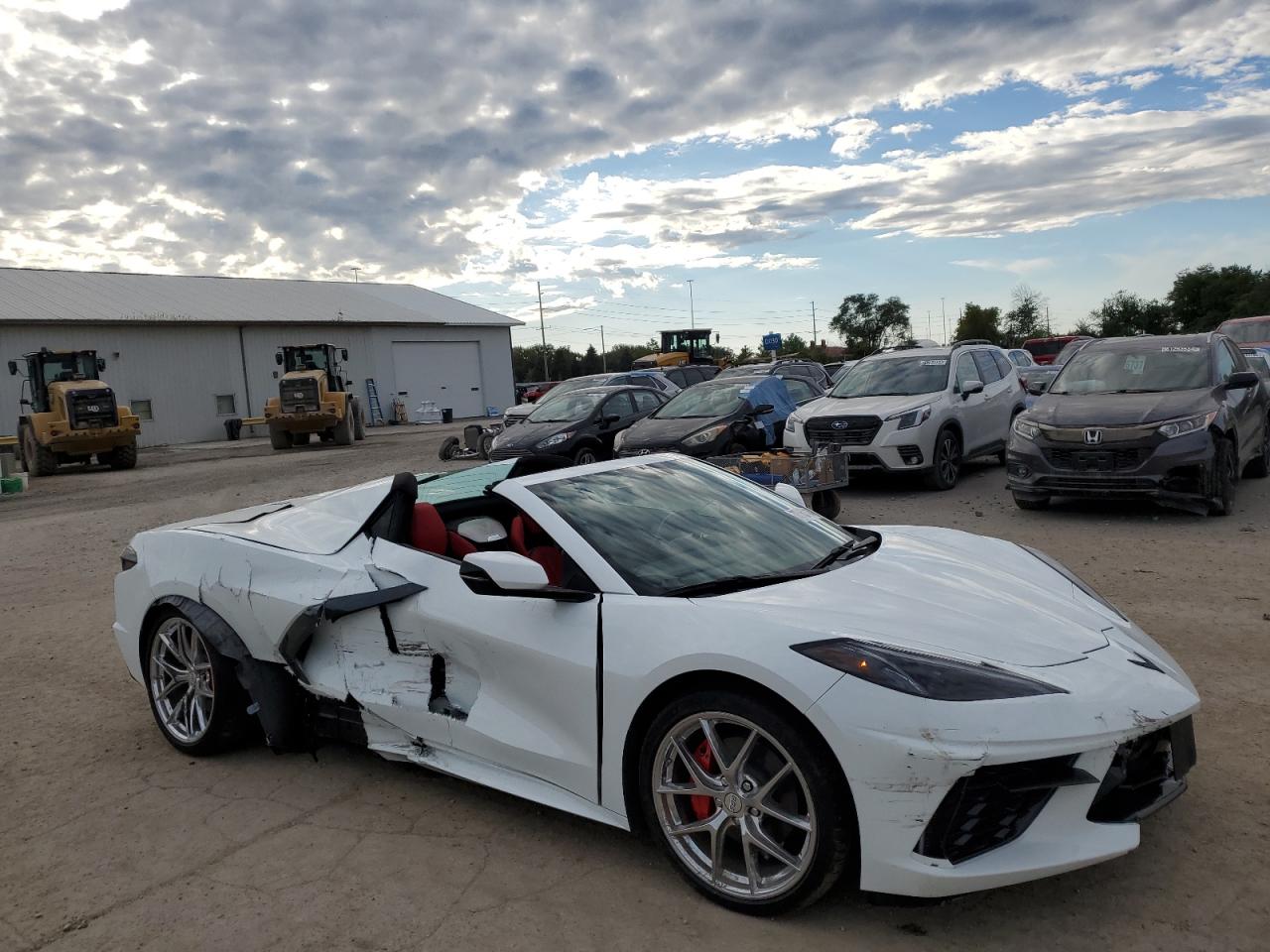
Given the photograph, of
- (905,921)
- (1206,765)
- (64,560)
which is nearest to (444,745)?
(905,921)

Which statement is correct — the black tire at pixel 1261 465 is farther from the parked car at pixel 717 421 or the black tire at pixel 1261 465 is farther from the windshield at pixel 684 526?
the windshield at pixel 684 526

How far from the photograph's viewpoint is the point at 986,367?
13281mm

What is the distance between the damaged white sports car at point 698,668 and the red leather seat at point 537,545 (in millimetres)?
15

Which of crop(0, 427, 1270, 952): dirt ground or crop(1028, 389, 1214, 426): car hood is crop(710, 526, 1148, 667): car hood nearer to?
crop(0, 427, 1270, 952): dirt ground

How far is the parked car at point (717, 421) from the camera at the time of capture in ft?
40.0

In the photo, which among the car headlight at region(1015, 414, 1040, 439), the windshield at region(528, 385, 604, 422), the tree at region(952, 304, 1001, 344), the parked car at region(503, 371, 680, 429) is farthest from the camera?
the tree at region(952, 304, 1001, 344)

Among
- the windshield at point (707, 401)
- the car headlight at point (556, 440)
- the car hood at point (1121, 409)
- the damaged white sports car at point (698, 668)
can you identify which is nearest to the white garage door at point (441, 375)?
the car headlight at point (556, 440)

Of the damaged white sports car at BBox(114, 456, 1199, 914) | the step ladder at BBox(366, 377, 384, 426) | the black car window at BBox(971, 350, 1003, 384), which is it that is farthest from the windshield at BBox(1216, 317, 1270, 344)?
the step ladder at BBox(366, 377, 384, 426)

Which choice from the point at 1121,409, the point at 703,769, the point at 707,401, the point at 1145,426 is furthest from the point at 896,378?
the point at 703,769

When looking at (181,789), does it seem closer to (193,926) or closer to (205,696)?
(205,696)

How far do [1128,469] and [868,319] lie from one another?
101094mm

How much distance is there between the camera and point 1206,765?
363cm

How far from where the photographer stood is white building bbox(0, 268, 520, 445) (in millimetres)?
34656

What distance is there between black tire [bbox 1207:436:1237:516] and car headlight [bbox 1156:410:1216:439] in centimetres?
26
